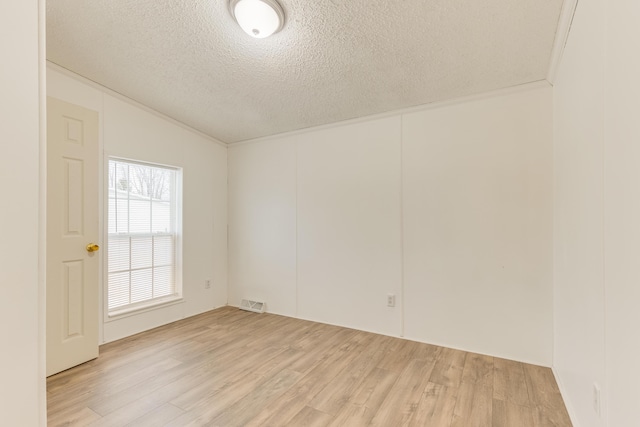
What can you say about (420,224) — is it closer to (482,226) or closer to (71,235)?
(482,226)

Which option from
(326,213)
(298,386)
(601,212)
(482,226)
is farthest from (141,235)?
(601,212)

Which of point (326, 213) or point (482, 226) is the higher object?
point (326, 213)

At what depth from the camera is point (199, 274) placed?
12.7ft

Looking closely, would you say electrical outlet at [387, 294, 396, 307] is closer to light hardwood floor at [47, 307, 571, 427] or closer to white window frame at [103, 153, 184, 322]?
light hardwood floor at [47, 307, 571, 427]

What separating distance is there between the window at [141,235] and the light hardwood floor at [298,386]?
1.76 ft

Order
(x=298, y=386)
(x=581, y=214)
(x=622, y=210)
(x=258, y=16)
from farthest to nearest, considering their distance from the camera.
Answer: (x=298, y=386), (x=258, y=16), (x=581, y=214), (x=622, y=210)

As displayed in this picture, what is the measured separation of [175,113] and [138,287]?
2038mm

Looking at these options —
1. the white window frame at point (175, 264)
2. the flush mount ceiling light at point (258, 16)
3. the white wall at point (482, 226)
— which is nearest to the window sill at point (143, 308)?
the white window frame at point (175, 264)

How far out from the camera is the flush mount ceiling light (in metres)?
1.83

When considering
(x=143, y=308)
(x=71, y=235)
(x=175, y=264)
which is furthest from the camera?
(x=175, y=264)

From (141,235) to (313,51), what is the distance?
2703 millimetres
